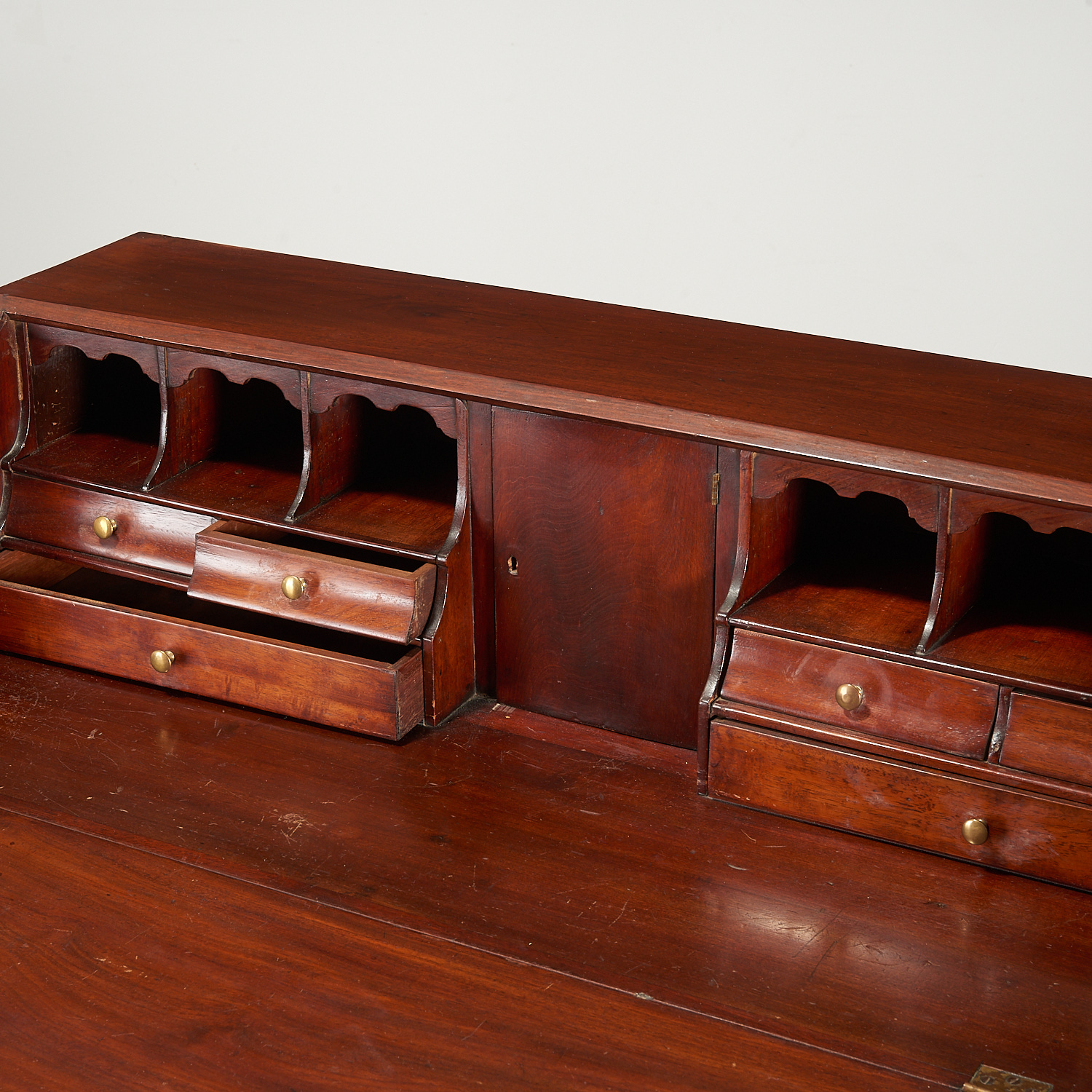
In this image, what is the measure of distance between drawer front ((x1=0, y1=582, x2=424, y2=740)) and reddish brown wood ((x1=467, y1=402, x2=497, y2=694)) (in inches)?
6.0

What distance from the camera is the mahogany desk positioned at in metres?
1.95

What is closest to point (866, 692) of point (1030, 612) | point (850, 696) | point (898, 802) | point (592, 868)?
point (850, 696)

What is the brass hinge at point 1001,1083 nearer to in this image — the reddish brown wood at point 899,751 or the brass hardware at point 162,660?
the reddish brown wood at point 899,751

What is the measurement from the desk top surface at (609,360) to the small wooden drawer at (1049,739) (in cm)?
29

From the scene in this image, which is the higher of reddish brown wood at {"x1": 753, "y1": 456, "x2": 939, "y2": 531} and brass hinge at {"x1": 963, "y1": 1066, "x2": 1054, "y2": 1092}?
reddish brown wood at {"x1": 753, "y1": 456, "x2": 939, "y2": 531}

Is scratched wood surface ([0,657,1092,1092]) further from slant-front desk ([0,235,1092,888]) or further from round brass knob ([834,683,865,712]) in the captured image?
round brass knob ([834,683,865,712])

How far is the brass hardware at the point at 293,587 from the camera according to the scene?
2518 mm

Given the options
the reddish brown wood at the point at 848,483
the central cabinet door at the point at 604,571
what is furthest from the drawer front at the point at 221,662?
the reddish brown wood at the point at 848,483

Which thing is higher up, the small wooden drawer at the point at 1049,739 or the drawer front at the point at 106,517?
the drawer front at the point at 106,517

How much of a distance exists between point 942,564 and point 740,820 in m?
0.49

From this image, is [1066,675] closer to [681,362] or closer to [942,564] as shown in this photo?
[942,564]

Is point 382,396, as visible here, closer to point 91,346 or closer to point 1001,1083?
point 91,346

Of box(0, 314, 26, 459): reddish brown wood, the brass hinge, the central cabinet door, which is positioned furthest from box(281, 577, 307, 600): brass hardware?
the brass hinge

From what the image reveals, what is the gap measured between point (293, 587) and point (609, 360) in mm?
609
